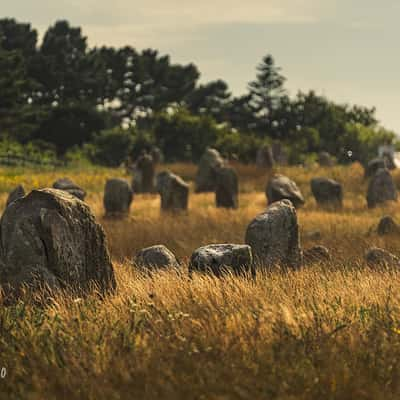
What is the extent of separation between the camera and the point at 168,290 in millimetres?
8570

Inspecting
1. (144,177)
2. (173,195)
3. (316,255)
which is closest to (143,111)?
(144,177)

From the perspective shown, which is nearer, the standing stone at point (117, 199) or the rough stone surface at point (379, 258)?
the rough stone surface at point (379, 258)

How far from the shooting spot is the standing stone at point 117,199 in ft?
77.7

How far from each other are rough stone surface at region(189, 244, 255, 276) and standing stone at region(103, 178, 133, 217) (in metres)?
13.3

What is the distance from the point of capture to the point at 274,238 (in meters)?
13.2

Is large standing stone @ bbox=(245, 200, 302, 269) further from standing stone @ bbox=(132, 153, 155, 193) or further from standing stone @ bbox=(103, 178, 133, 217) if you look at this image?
standing stone @ bbox=(132, 153, 155, 193)

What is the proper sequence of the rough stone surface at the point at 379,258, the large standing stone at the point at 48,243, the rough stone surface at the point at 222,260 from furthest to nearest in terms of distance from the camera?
the rough stone surface at the point at 379,258 → the rough stone surface at the point at 222,260 → the large standing stone at the point at 48,243

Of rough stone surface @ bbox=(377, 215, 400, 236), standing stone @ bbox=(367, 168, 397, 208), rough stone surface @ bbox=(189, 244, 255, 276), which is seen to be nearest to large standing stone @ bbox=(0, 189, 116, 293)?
rough stone surface @ bbox=(189, 244, 255, 276)

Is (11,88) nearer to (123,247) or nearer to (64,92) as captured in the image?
(64,92)

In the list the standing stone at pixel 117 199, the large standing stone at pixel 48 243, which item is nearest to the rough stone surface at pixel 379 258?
A: the large standing stone at pixel 48 243

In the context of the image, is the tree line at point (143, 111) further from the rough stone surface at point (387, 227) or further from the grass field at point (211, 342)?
the grass field at point (211, 342)

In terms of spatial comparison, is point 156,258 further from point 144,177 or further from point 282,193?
point 144,177

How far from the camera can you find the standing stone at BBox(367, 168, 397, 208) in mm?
26688

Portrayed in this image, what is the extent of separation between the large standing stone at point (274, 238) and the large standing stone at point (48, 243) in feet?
14.4
